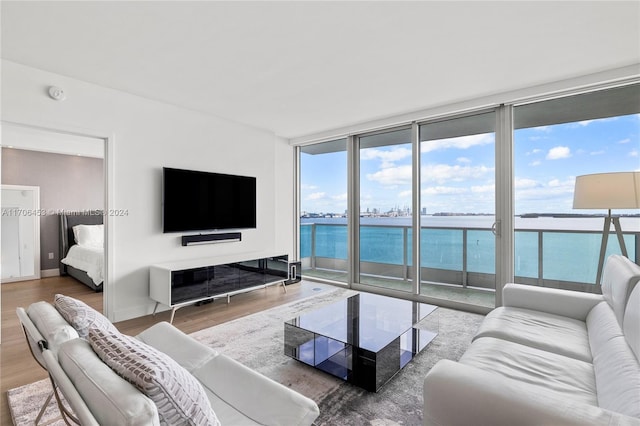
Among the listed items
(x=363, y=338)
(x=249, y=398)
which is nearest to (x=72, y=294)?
(x=363, y=338)

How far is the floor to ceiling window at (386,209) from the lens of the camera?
4449 mm

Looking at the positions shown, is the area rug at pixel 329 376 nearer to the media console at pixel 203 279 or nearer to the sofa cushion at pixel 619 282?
the media console at pixel 203 279

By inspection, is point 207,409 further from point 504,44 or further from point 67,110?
point 67,110

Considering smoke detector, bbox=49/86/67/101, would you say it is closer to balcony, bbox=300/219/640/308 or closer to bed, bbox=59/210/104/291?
bed, bbox=59/210/104/291

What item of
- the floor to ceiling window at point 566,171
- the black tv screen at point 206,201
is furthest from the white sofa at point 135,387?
the floor to ceiling window at point 566,171

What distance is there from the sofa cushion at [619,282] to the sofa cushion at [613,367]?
0.25 ft

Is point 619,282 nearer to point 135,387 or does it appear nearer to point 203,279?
point 135,387

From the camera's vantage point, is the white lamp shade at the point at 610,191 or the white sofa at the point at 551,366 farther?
the white lamp shade at the point at 610,191

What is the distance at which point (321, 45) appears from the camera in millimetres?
2484

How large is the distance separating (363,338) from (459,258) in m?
2.28

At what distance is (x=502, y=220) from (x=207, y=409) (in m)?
3.63

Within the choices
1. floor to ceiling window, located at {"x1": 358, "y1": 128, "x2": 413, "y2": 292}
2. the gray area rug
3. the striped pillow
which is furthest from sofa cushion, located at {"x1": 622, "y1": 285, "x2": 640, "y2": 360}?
floor to ceiling window, located at {"x1": 358, "y1": 128, "x2": 413, "y2": 292}

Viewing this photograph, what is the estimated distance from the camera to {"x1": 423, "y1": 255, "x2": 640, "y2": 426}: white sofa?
3.60 feet

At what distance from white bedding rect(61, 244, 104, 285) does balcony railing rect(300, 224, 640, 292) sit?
322 centimetres
